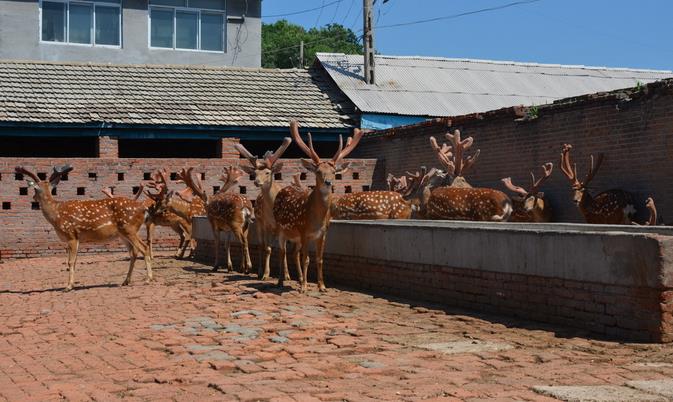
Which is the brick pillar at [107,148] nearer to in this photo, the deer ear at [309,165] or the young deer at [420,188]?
the young deer at [420,188]

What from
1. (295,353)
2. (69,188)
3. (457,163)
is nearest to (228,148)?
(69,188)

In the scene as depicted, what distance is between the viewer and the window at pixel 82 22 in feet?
113

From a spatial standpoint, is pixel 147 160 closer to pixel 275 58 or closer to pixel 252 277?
pixel 252 277

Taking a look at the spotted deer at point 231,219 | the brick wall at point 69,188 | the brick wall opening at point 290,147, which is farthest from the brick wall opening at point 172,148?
the spotted deer at point 231,219

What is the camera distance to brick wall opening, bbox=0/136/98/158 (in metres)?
29.1

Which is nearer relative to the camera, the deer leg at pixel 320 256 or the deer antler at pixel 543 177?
the deer leg at pixel 320 256

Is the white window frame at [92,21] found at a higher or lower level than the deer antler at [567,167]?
higher

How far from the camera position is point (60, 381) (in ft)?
25.9

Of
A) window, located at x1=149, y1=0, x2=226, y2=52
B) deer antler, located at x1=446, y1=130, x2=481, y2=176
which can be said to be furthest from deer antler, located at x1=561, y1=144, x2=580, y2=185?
window, located at x1=149, y1=0, x2=226, y2=52

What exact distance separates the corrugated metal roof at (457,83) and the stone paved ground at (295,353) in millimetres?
17959

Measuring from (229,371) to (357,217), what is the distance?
31.1ft

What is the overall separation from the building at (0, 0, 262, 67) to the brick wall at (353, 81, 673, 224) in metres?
14.1

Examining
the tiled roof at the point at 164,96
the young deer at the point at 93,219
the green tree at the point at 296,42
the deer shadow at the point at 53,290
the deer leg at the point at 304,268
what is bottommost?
the deer shadow at the point at 53,290

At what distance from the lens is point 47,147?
1171 inches
